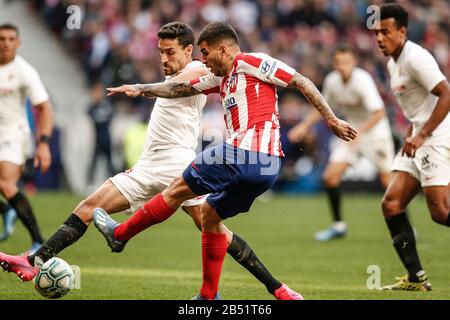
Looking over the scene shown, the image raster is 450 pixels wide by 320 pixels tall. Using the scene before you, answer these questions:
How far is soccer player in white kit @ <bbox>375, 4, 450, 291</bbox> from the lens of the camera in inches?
316

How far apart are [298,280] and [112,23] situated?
48.6ft

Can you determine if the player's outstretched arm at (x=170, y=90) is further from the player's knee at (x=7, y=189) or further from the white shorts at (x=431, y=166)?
the player's knee at (x=7, y=189)

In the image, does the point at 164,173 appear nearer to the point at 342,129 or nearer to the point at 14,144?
the point at 342,129

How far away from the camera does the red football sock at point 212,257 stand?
287 inches

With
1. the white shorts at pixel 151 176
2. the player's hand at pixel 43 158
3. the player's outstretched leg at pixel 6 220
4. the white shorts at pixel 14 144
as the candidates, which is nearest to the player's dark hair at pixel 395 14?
the white shorts at pixel 151 176

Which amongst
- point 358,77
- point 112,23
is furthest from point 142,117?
point 358,77

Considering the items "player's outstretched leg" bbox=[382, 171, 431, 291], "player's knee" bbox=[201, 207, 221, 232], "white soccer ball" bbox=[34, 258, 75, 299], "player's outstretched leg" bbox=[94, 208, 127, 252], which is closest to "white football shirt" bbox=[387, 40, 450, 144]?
"player's outstretched leg" bbox=[382, 171, 431, 291]

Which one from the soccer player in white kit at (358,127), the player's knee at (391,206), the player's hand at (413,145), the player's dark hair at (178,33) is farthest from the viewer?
the soccer player in white kit at (358,127)

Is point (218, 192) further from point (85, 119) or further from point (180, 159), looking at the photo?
point (85, 119)

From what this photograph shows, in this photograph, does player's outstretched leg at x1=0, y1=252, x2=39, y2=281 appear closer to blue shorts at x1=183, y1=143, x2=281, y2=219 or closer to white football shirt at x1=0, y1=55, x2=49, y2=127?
blue shorts at x1=183, y1=143, x2=281, y2=219

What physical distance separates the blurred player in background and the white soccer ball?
47 cm

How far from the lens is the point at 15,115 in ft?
34.4

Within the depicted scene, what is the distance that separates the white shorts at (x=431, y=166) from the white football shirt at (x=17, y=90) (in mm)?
4236

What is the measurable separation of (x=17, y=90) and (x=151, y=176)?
3.24 meters
